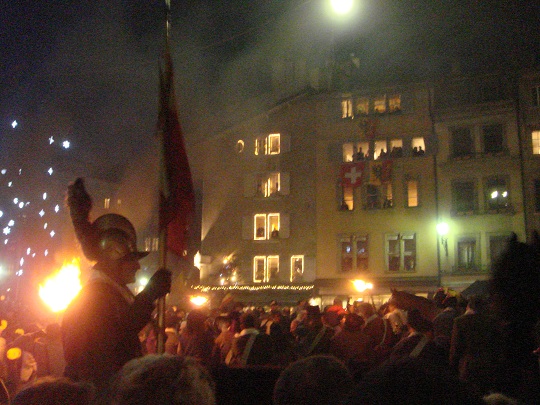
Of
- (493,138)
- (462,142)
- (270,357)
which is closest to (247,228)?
(462,142)

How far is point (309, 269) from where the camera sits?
3559 centimetres

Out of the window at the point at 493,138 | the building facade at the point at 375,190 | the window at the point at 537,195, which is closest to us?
the window at the point at 537,195

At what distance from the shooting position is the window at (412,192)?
112 feet

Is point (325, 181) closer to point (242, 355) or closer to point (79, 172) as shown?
point (242, 355)

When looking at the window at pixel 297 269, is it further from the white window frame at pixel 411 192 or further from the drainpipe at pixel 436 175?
the drainpipe at pixel 436 175

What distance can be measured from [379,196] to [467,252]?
543 cm

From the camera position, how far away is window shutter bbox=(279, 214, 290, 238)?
36469 mm

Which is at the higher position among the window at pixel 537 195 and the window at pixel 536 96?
the window at pixel 536 96

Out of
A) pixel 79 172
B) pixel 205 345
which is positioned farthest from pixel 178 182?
pixel 79 172

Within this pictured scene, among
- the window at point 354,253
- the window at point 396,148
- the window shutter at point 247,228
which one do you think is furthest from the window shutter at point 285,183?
the window at point 396,148

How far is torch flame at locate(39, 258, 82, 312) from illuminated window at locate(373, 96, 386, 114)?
29.7 meters

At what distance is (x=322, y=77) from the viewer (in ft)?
132

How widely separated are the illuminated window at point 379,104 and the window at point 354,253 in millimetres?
6972

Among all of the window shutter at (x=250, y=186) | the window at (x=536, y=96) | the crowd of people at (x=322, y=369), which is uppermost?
the window at (x=536, y=96)
